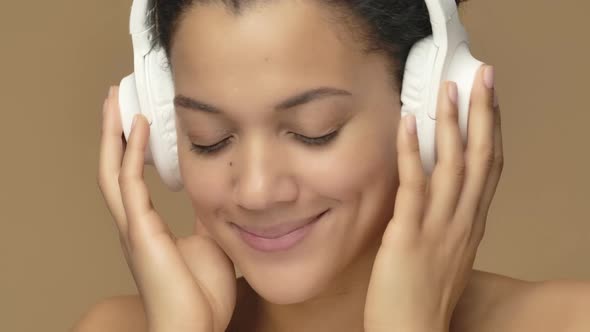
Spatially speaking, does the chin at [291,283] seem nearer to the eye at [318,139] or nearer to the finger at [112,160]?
the eye at [318,139]

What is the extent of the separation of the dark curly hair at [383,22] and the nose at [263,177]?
0.67 ft

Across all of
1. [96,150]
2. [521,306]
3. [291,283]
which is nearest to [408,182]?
[291,283]

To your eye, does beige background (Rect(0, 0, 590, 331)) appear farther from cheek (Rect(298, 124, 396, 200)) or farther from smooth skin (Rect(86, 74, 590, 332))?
cheek (Rect(298, 124, 396, 200))

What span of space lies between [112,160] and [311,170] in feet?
1.46

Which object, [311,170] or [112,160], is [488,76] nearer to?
[311,170]

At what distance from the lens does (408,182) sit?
1917 millimetres

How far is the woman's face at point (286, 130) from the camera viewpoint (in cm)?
184

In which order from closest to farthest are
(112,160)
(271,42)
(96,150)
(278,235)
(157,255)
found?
1. (271,42)
2. (278,235)
3. (157,255)
4. (112,160)
5. (96,150)

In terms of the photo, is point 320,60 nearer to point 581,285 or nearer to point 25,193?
point 581,285

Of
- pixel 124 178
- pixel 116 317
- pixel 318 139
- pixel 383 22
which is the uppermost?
pixel 383 22

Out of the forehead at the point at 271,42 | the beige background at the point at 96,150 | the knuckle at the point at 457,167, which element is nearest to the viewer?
the forehead at the point at 271,42

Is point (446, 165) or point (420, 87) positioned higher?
point (420, 87)

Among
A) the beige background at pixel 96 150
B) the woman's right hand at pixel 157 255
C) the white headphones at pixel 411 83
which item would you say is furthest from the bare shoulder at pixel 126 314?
the beige background at pixel 96 150

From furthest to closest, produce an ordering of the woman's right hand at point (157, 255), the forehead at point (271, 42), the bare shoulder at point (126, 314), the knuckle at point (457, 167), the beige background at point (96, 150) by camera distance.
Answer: the beige background at point (96, 150)
the bare shoulder at point (126, 314)
the woman's right hand at point (157, 255)
the knuckle at point (457, 167)
the forehead at point (271, 42)
